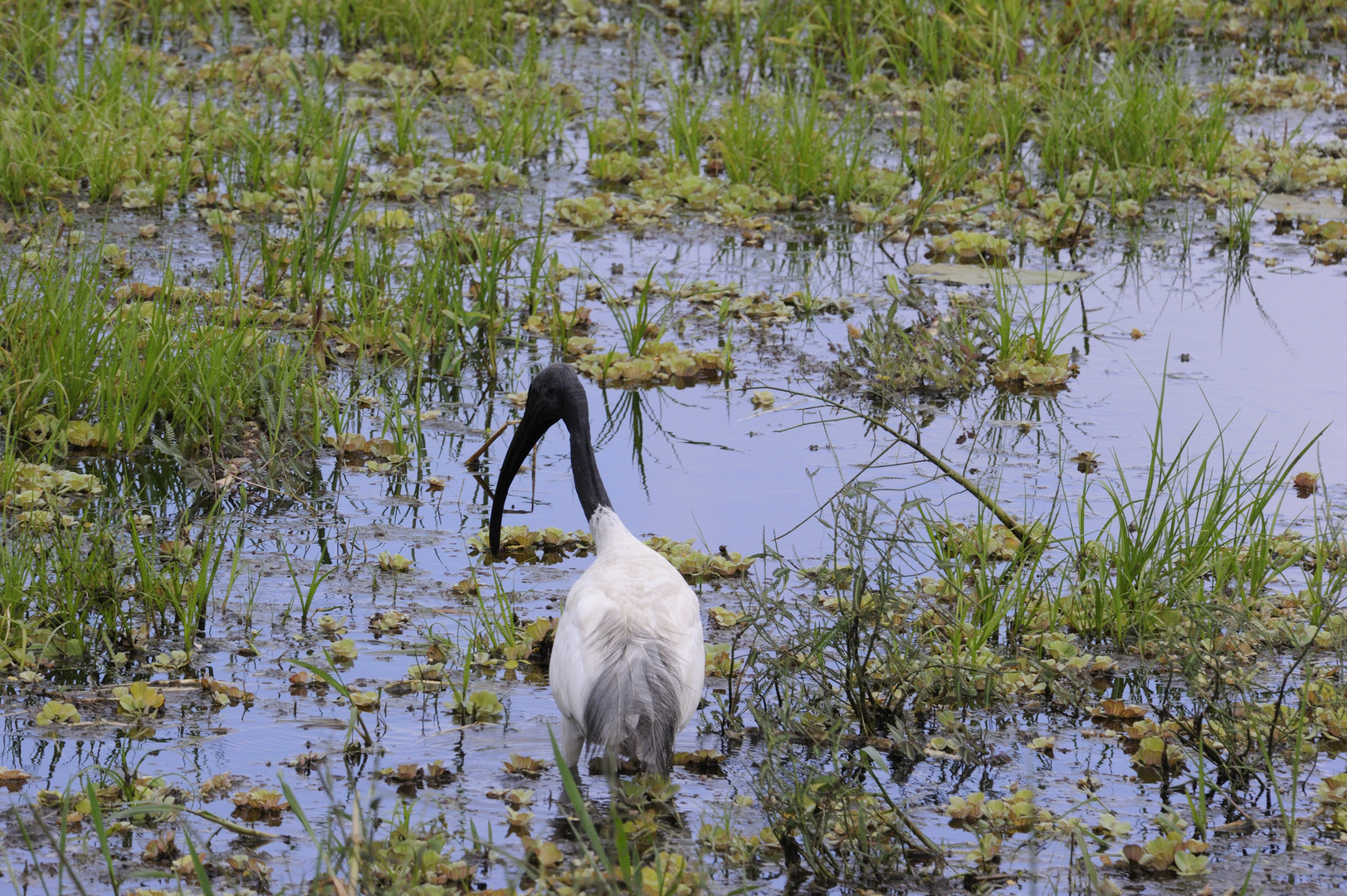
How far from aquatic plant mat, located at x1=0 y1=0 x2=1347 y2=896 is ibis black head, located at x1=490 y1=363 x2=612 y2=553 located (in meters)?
0.25

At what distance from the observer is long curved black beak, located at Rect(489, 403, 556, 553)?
5.21 m

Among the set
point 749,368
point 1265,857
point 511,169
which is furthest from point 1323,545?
point 511,169

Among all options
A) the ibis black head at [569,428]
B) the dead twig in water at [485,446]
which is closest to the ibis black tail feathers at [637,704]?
the ibis black head at [569,428]

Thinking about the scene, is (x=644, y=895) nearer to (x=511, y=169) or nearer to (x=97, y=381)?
(x=97, y=381)

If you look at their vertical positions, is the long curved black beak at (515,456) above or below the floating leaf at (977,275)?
below

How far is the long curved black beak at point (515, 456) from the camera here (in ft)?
17.1

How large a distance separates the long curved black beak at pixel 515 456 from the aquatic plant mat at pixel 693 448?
0.15 meters

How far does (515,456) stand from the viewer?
5.29 meters

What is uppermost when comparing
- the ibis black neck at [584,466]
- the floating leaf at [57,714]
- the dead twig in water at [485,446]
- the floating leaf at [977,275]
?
the floating leaf at [977,275]

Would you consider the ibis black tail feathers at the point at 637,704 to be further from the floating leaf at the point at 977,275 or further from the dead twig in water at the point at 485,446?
the floating leaf at the point at 977,275

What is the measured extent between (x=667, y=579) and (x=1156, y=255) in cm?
502

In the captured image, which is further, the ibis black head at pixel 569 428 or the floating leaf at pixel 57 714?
the ibis black head at pixel 569 428

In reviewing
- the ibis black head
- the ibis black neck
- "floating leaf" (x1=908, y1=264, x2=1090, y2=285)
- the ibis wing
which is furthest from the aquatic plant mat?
the ibis black neck

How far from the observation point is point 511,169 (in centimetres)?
892
